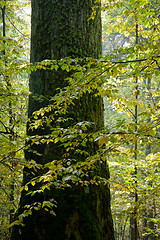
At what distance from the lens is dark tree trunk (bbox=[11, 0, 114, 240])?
1.84 meters

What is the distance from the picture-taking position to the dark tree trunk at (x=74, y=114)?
1844mm

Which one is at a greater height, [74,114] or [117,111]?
[117,111]

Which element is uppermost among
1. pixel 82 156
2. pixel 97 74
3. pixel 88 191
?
pixel 97 74

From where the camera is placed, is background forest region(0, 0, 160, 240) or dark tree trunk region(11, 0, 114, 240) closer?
background forest region(0, 0, 160, 240)

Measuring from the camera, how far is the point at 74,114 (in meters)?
2.30

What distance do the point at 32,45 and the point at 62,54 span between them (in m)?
0.59

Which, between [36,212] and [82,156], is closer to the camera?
[36,212]

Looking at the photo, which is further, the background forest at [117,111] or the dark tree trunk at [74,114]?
the dark tree trunk at [74,114]

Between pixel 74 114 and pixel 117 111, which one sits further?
pixel 117 111

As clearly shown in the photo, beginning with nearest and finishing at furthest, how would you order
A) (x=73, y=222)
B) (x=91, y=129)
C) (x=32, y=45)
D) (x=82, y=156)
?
(x=73, y=222)
(x=82, y=156)
(x=91, y=129)
(x=32, y=45)

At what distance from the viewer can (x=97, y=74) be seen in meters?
1.89

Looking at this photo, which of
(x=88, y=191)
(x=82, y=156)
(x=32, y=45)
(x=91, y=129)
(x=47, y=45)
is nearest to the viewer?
(x=88, y=191)

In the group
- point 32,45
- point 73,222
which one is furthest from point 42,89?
point 73,222

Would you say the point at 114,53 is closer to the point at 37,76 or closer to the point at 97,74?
the point at 97,74
